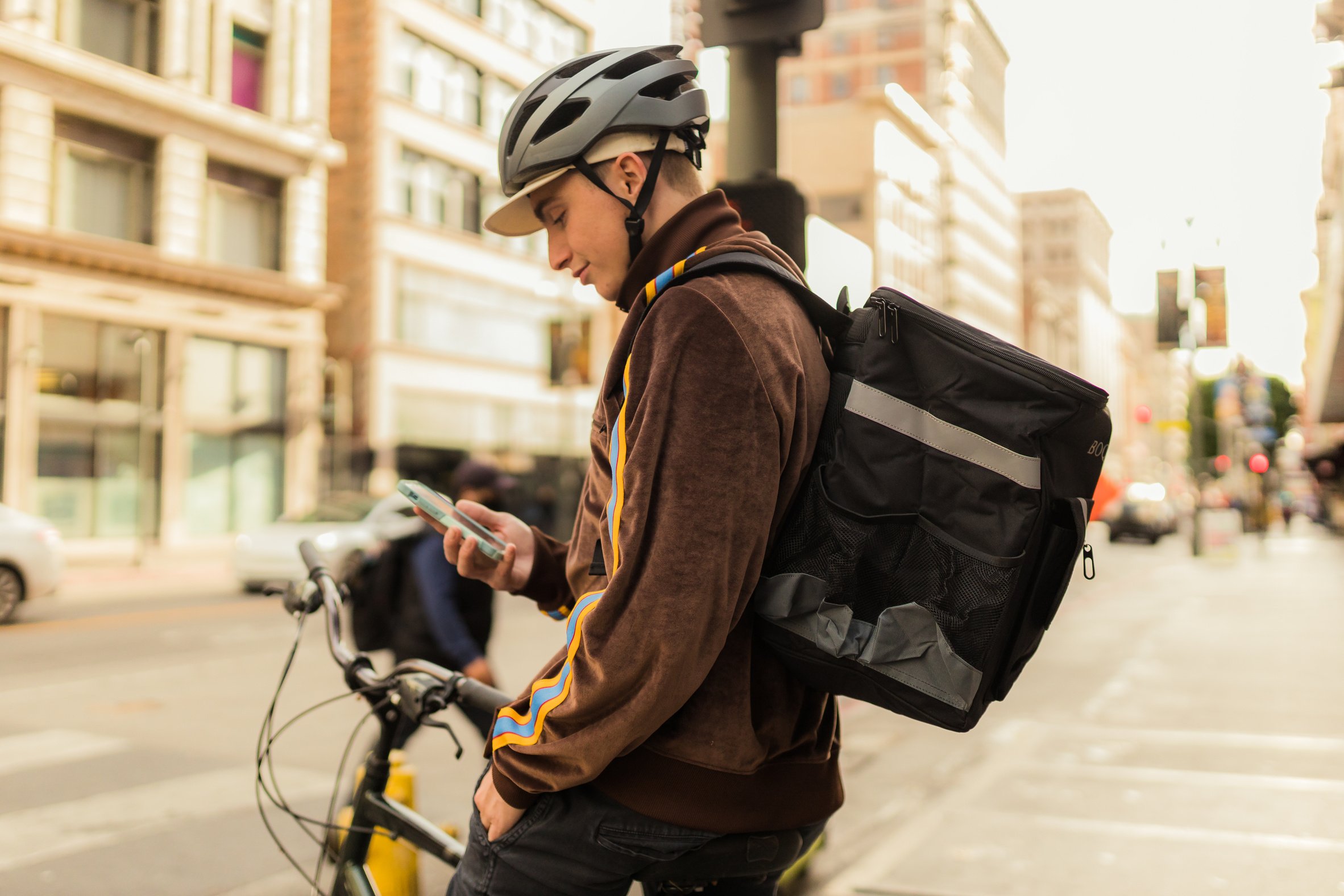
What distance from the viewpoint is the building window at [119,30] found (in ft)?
76.9

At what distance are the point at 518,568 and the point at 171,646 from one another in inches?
428

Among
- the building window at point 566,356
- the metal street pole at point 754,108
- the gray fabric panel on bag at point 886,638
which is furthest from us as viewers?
the building window at point 566,356

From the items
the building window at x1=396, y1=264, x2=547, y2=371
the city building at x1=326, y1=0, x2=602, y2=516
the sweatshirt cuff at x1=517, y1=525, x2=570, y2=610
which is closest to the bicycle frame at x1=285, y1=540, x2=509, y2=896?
the sweatshirt cuff at x1=517, y1=525, x2=570, y2=610

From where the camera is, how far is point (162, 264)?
1008 inches

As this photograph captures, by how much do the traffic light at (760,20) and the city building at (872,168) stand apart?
62.6 metres

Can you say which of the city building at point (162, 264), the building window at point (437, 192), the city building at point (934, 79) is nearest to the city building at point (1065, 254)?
the city building at point (934, 79)

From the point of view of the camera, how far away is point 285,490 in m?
29.5

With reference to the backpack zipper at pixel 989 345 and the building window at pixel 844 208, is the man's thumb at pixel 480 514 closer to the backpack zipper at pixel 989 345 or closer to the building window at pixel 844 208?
the backpack zipper at pixel 989 345

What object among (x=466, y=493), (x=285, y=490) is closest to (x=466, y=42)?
(x=285, y=490)

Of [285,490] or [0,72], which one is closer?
[0,72]

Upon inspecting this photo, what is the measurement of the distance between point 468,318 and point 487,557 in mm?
34040

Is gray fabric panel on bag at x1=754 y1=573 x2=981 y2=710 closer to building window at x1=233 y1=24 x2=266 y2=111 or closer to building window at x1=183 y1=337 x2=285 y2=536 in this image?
building window at x1=183 y1=337 x2=285 y2=536

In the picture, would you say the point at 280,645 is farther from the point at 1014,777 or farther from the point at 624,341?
the point at 624,341

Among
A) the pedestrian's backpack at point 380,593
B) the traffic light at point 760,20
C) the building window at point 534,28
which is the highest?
the building window at point 534,28
